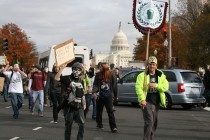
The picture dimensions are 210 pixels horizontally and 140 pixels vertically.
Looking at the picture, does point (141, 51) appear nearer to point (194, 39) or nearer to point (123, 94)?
point (194, 39)

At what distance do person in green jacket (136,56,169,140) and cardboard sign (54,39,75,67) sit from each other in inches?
114

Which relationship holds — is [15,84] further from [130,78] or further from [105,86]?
[130,78]

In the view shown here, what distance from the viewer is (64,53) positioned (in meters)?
11.5

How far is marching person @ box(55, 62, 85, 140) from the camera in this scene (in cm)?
848

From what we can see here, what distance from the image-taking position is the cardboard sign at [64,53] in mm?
11234

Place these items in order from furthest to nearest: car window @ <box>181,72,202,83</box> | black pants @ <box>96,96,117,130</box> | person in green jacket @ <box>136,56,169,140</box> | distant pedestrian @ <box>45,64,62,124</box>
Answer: car window @ <box>181,72,202,83</box> < distant pedestrian @ <box>45,64,62,124</box> < black pants @ <box>96,96,117,130</box> < person in green jacket @ <box>136,56,169,140</box>

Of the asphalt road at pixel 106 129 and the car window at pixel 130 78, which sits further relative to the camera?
the car window at pixel 130 78

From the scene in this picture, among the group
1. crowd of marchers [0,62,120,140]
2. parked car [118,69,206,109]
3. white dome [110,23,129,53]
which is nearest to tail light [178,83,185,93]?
parked car [118,69,206,109]

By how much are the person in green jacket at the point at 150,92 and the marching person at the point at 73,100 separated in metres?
1.04

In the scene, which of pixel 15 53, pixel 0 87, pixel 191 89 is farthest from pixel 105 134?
pixel 15 53

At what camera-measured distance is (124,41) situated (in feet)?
612

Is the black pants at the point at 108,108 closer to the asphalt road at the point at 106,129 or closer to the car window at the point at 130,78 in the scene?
the asphalt road at the point at 106,129

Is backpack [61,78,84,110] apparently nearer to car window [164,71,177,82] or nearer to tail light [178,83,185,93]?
tail light [178,83,185,93]

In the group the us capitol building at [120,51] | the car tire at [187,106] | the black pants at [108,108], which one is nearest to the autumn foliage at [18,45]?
the car tire at [187,106]
